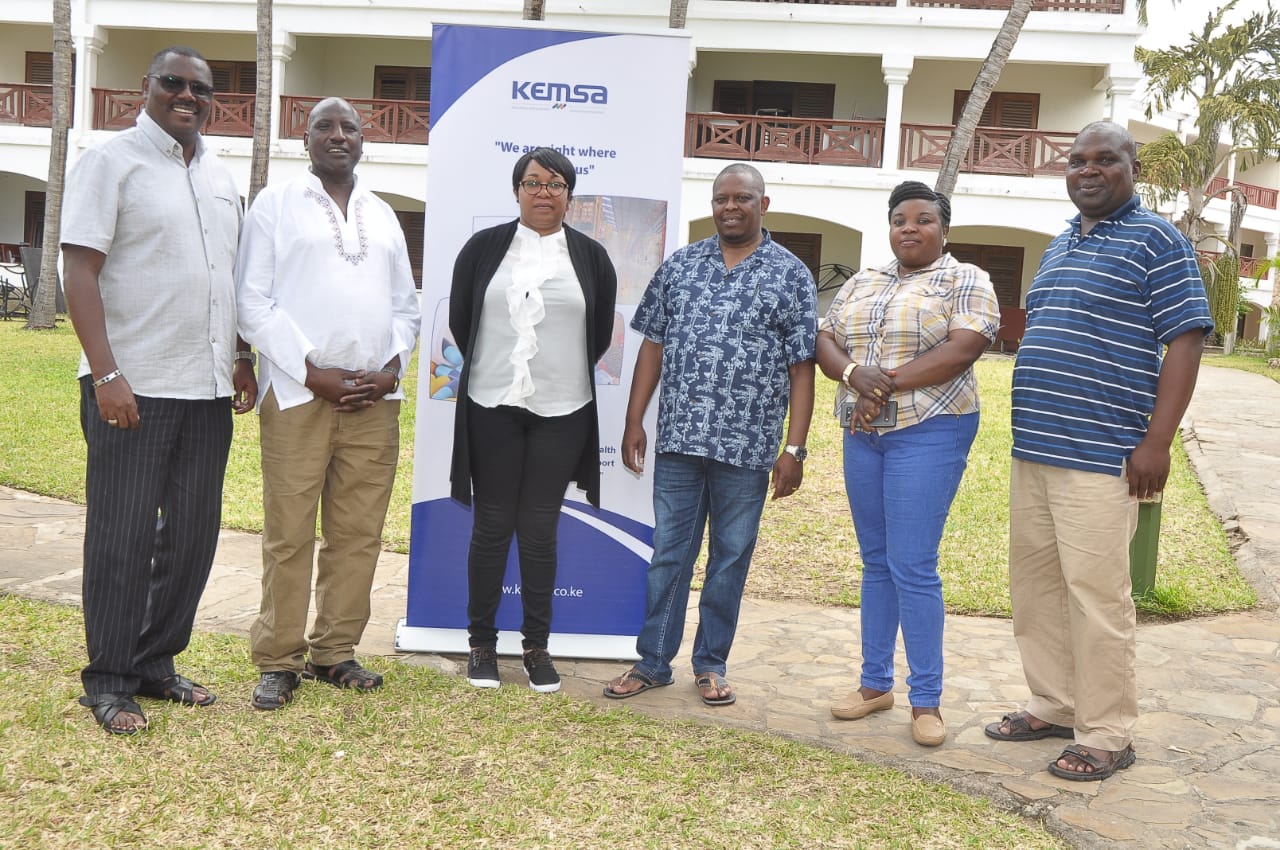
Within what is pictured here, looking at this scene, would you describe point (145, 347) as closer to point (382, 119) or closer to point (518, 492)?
point (518, 492)

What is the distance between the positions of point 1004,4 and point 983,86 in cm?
833

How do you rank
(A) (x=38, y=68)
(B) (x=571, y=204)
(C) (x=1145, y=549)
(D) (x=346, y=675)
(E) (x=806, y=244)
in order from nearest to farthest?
(D) (x=346, y=675), (B) (x=571, y=204), (C) (x=1145, y=549), (E) (x=806, y=244), (A) (x=38, y=68)

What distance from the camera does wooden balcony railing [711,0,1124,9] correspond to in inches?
728

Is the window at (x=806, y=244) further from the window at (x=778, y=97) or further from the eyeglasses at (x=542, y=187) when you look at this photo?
the eyeglasses at (x=542, y=187)

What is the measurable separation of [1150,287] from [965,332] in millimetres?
548

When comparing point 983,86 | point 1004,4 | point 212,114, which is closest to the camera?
point 983,86

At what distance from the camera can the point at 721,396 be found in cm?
387

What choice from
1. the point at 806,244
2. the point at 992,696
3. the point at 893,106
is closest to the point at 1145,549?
the point at 992,696

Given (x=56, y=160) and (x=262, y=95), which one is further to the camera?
(x=56, y=160)

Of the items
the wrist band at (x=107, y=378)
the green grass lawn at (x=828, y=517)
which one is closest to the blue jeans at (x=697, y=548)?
the green grass lawn at (x=828, y=517)

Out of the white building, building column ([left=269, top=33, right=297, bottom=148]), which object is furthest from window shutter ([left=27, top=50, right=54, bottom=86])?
building column ([left=269, top=33, right=297, bottom=148])

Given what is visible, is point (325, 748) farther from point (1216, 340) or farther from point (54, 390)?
point (1216, 340)

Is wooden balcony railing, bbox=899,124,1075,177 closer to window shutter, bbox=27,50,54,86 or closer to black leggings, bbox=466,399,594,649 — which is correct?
black leggings, bbox=466,399,594,649

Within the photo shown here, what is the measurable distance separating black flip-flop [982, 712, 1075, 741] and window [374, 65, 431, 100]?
1952 centimetres
